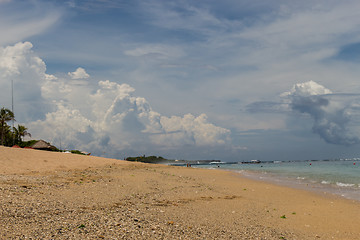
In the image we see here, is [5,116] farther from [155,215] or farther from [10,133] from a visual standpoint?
[155,215]

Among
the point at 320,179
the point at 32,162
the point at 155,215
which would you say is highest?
the point at 32,162

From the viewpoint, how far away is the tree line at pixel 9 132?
84.3m

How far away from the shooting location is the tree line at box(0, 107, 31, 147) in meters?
84.3

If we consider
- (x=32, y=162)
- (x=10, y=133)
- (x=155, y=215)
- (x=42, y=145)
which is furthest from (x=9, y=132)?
(x=155, y=215)

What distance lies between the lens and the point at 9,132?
94625mm

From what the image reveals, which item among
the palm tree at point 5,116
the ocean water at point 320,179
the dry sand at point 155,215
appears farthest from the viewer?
the palm tree at point 5,116

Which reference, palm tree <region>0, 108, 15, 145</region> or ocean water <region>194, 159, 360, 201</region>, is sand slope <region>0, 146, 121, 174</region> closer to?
ocean water <region>194, 159, 360, 201</region>

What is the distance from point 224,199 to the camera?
59.5 feet

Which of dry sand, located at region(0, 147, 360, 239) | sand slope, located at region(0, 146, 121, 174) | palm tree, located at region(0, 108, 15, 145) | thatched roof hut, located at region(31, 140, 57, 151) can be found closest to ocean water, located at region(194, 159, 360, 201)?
dry sand, located at region(0, 147, 360, 239)

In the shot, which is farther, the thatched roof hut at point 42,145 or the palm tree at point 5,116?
the palm tree at point 5,116

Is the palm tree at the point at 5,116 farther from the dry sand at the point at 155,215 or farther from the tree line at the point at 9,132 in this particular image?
the dry sand at the point at 155,215

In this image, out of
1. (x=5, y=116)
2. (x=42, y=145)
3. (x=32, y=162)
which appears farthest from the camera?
(x=5, y=116)

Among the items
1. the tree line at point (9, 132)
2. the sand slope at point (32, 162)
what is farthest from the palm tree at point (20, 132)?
the sand slope at point (32, 162)

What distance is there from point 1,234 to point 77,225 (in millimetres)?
2202
